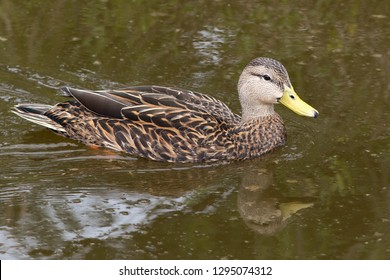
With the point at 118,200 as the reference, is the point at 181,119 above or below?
above

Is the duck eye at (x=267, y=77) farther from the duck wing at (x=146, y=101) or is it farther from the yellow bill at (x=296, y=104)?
the duck wing at (x=146, y=101)

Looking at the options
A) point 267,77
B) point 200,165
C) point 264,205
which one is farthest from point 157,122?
point 264,205

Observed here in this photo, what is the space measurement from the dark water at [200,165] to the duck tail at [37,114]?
15cm

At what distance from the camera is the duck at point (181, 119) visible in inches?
376

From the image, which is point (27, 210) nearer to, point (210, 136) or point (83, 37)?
point (210, 136)

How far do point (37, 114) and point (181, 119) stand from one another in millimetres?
1520

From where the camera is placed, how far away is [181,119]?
959cm

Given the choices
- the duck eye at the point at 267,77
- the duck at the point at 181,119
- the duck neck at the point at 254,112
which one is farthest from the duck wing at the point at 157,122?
the duck eye at the point at 267,77

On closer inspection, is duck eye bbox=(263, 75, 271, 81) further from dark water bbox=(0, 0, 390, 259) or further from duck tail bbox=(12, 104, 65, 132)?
duck tail bbox=(12, 104, 65, 132)

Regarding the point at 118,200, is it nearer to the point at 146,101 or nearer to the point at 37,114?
the point at 146,101

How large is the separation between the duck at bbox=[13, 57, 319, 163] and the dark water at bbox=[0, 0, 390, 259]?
0.50 ft

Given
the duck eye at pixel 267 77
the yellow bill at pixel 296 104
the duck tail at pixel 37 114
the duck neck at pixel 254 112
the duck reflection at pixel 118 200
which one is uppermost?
the duck eye at pixel 267 77

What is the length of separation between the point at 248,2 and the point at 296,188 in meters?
4.62
